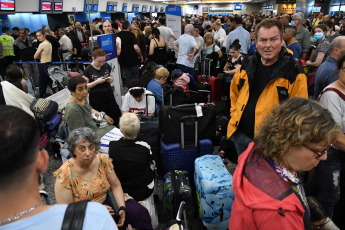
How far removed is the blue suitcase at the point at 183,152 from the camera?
294cm

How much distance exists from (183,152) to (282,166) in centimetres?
191

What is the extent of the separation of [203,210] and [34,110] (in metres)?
2.72

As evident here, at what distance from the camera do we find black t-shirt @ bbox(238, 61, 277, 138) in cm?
204

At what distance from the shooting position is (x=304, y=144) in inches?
40.8

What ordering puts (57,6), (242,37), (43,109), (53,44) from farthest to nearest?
1. (57,6)
2. (53,44)
3. (242,37)
4. (43,109)

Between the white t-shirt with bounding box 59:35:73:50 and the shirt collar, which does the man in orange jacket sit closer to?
the shirt collar

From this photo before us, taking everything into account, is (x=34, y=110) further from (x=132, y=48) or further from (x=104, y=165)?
(x=132, y=48)

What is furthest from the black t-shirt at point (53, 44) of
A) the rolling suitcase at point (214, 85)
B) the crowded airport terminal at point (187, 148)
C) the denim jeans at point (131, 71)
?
the rolling suitcase at point (214, 85)

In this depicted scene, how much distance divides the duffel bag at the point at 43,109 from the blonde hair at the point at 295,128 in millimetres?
3250

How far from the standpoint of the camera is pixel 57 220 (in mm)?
695

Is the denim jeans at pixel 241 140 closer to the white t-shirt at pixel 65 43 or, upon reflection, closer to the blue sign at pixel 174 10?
the blue sign at pixel 174 10

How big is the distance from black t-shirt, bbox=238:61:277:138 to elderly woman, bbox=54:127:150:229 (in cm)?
123

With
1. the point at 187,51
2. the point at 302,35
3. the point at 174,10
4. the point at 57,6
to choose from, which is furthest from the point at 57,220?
the point at 57,6

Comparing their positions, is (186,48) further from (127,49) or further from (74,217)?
(74,217)
